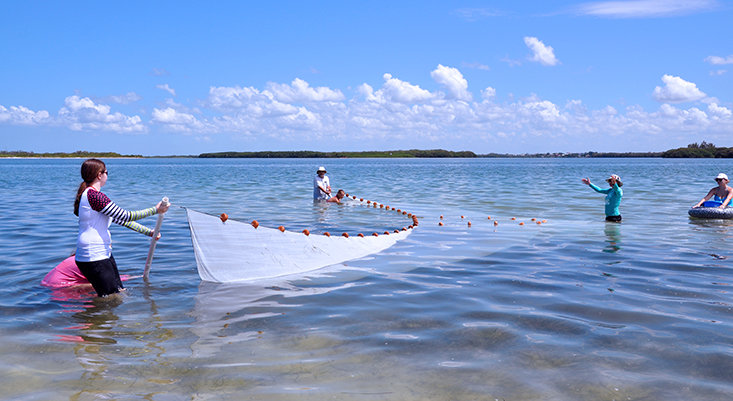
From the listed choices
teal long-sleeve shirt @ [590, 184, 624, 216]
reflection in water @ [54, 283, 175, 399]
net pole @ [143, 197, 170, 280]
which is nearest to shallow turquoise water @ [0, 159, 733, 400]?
reflection in water @ [54, 283, 175, 399]

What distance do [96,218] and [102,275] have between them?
2.94 feet

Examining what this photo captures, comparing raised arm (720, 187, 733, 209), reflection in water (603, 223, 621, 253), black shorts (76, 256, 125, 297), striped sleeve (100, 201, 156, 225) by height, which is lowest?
reflection in water (603, 223, 621, 253)

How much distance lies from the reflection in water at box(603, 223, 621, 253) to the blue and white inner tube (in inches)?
134

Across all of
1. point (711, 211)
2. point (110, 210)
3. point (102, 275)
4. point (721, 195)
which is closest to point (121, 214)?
point (110, 210)

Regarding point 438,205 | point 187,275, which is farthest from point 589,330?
point 438,205

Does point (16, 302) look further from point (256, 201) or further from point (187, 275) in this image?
point (256, 201)

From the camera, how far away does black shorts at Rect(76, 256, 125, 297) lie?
6.92m

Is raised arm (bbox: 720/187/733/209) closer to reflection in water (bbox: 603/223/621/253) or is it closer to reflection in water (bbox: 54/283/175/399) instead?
reflection in water (bbox: 603/223/621/253)

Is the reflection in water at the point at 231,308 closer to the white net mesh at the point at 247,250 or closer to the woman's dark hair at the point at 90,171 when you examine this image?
the white net mesh at the point at 247,250

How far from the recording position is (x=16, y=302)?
24.5 feet

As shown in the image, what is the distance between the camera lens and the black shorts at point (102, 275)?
6.92m

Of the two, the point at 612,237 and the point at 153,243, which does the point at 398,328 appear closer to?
the point at 153,243

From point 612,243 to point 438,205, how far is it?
10.6 m

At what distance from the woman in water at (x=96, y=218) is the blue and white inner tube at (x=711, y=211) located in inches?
663
